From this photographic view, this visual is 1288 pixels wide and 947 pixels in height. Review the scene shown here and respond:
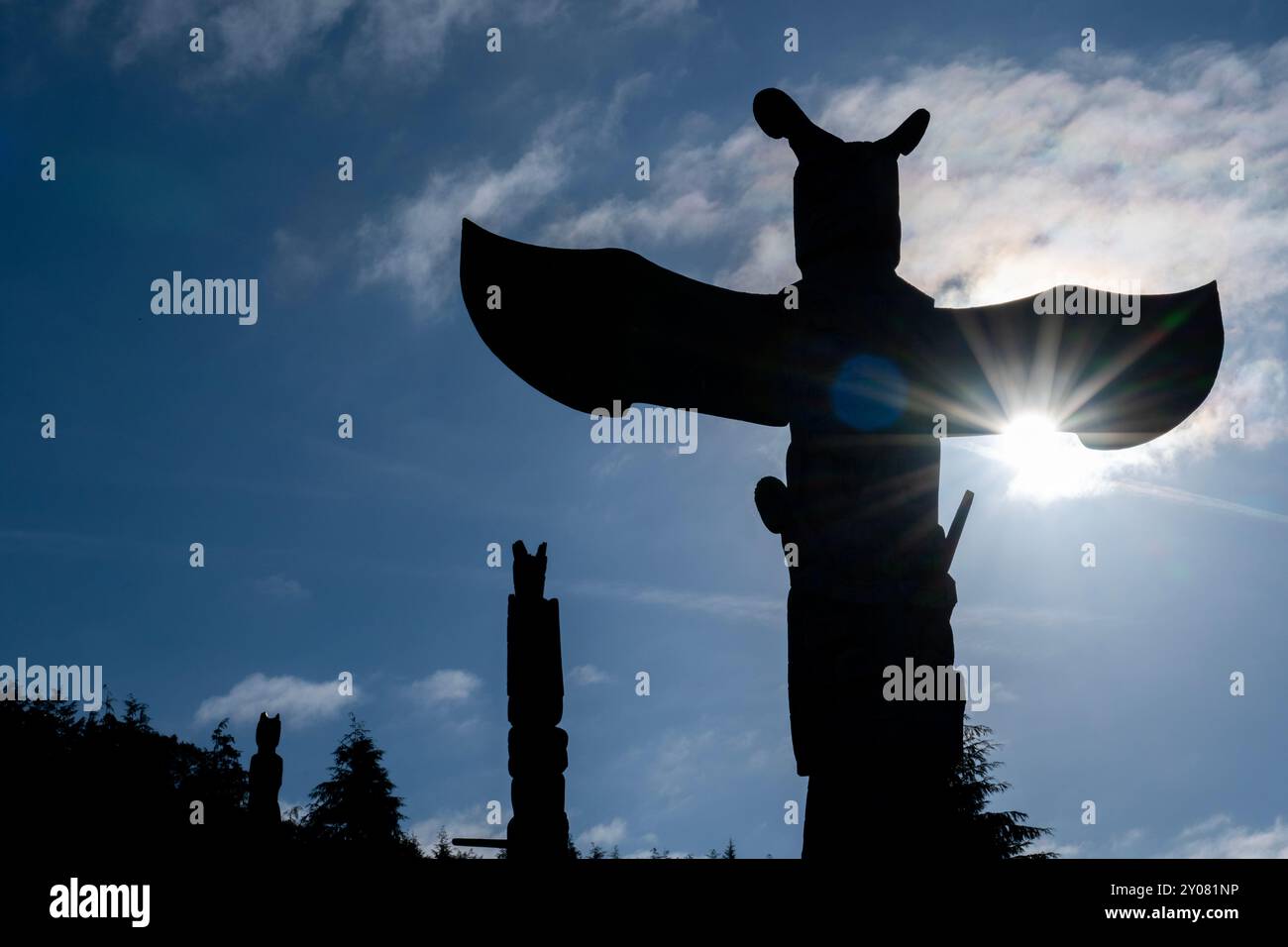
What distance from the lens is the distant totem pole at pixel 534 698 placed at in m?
10.4

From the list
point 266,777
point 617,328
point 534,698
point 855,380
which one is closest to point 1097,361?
point 855,380

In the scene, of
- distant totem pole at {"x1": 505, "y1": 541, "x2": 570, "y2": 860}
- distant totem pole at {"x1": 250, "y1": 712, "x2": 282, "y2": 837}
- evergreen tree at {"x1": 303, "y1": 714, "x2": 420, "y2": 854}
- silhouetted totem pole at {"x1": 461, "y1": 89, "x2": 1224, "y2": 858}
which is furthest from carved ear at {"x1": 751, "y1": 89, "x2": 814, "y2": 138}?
evergreen tree at {"x1": 303, "y1": 714, "x2": 420, "y2": 854}

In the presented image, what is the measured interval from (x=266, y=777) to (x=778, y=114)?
9.10 metres

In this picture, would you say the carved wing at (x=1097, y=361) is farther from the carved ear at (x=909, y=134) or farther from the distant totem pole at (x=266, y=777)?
the distant totem pole at (x=266, y=777)

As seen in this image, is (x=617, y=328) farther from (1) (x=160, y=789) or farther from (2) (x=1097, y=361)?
(1) (x=160, y=789)

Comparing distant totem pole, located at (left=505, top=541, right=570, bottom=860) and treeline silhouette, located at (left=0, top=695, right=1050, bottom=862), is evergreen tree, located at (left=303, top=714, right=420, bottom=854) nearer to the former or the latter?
treeline silhouette, located at (left=0, top=695, right=1050, bottom=862)

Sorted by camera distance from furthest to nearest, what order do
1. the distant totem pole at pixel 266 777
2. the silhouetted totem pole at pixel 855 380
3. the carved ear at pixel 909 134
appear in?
the distant totem pole at pixel 266 777 < the carved ear at pixel 909 134 < the silhouetted totem pole at pixel 855 380

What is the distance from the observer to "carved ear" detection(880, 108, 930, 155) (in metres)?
8.20

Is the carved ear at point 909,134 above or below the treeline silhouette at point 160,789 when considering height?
above

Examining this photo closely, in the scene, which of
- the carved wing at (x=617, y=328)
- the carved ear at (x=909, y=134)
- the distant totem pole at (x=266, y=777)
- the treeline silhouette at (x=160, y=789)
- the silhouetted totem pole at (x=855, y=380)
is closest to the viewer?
the silhouetted totem pole at (x=855, y=380)

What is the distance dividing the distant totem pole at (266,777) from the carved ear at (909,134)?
338 inches

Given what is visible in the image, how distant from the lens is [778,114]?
7980mm

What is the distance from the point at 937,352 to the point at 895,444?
0.80 m

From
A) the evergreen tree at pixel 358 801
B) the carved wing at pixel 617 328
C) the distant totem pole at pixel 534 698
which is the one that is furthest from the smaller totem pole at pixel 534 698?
the evergreen tree at pixel 358 801
